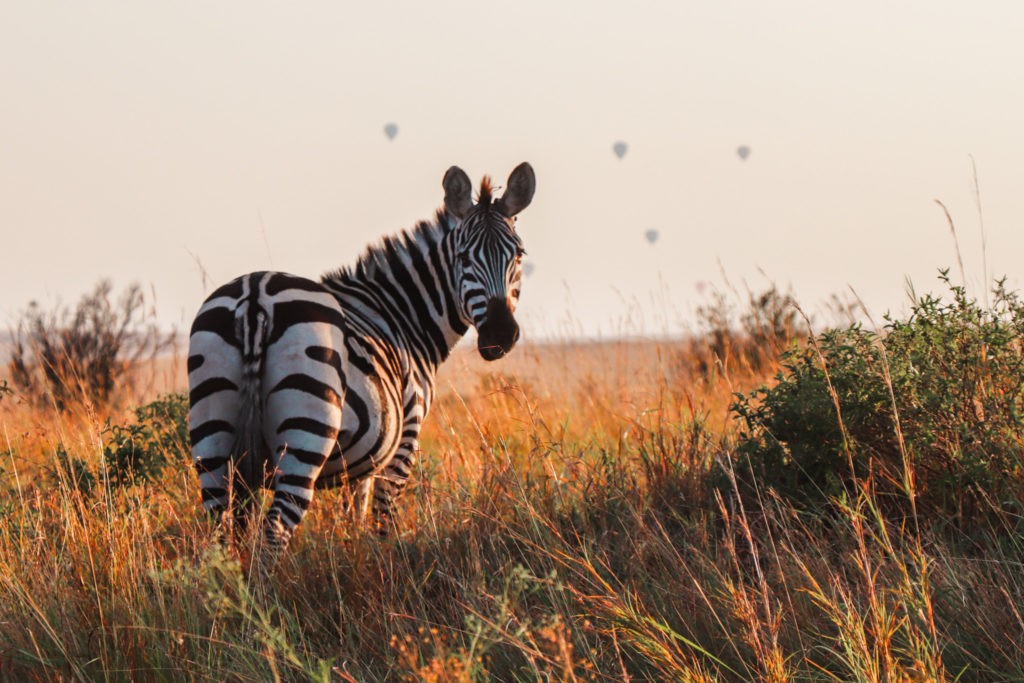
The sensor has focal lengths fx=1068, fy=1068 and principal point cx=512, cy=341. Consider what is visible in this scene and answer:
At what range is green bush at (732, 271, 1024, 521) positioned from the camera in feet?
15.3

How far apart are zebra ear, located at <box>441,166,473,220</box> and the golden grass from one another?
4.42 ft

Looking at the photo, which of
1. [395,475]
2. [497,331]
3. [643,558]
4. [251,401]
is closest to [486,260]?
[497,331]

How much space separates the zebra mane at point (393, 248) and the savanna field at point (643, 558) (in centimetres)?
113

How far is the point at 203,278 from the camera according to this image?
7445mm

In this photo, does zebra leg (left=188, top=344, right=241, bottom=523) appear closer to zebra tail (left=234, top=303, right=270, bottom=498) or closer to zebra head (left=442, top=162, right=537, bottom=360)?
zebra tail (left=234, top=303, right=270, bottom=498)

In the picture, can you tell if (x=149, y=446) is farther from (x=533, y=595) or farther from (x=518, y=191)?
(x=533, y=595)

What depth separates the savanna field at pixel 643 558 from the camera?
3348mm

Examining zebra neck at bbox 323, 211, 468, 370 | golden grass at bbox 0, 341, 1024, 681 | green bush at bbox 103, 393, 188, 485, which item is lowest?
golden grass at bbox 0, 341, 1024, 681

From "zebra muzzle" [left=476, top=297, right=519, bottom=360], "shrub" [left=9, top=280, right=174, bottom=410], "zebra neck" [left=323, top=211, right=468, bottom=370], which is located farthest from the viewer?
"shrub" [left=9, top=280, right=174, bottom=410]

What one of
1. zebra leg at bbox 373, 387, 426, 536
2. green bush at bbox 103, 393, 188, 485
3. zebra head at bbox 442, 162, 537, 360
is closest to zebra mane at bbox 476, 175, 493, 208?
zebra head at bbox 442, 162, 537, 360

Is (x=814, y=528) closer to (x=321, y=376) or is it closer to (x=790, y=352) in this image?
(x=790, y=352)

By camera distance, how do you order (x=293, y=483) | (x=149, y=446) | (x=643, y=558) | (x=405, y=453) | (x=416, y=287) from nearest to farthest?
(x=643, y=558) < (x=293, y=483) < (x=405, y=453) < (x=416, y=287) < (x=149, y=446)

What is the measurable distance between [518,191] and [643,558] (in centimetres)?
242

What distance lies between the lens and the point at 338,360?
4621 mm
